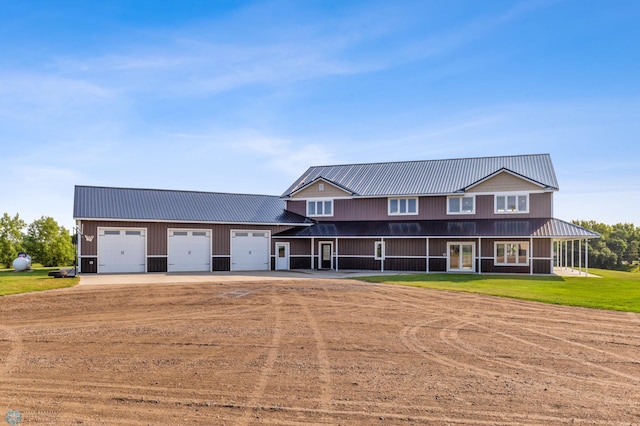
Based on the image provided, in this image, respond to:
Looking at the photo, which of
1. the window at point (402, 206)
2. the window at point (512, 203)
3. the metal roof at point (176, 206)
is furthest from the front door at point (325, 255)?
the window at point (512, 203)

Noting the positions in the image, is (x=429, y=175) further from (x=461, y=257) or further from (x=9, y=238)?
(x=9, y=238)

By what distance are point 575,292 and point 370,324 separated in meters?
11.7

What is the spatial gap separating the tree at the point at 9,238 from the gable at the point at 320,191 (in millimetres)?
32178

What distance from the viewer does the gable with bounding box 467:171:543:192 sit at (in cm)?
3256

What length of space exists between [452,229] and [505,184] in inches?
176

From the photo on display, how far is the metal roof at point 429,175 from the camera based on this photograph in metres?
34.8

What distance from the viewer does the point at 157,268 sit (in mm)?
31906

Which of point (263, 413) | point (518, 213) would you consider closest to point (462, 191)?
point (518, 213)

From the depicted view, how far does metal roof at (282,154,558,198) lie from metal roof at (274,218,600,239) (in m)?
2.22

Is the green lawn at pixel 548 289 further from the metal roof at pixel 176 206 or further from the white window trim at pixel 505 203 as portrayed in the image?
the metal roof at pixel 176 206

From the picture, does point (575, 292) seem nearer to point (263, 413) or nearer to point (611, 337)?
point (611, 337)

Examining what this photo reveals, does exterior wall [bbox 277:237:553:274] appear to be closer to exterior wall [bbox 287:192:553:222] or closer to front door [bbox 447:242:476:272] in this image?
front door [bbox 447:242:476:272]

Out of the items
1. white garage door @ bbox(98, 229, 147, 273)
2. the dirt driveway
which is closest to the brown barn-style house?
white garage door @ bbox(98, 229, 147, 273)

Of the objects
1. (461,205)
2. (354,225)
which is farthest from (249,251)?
(461,205)
